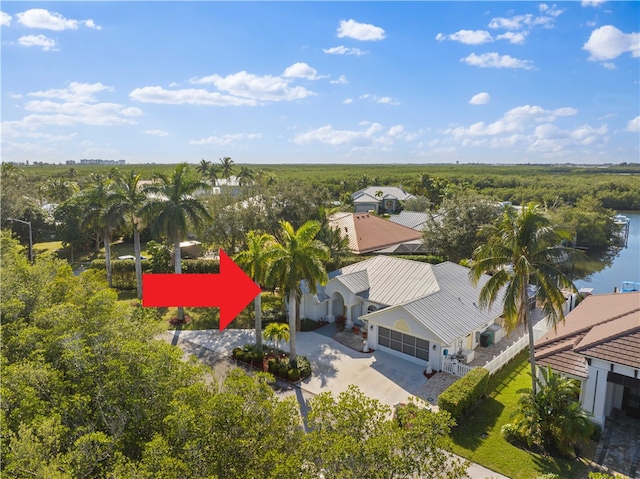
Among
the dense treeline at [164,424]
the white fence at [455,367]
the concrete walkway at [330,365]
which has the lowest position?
the concrete walkway at [330,365]

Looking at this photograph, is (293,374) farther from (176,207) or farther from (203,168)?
(203,168)

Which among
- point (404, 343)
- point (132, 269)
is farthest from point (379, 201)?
point (404, 343)

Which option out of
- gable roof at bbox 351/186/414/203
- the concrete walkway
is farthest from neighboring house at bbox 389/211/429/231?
the concrete walkway

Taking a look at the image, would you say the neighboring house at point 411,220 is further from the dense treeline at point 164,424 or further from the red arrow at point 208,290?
the dense treeline at point 164,424

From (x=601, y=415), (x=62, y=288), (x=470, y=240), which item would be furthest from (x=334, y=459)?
(x=470, y=240)

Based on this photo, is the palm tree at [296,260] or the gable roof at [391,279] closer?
the palm tree at [296,260]

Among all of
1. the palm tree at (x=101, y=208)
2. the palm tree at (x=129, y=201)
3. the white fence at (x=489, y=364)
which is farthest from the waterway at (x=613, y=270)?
the palm tree at (x=101, y=208)
